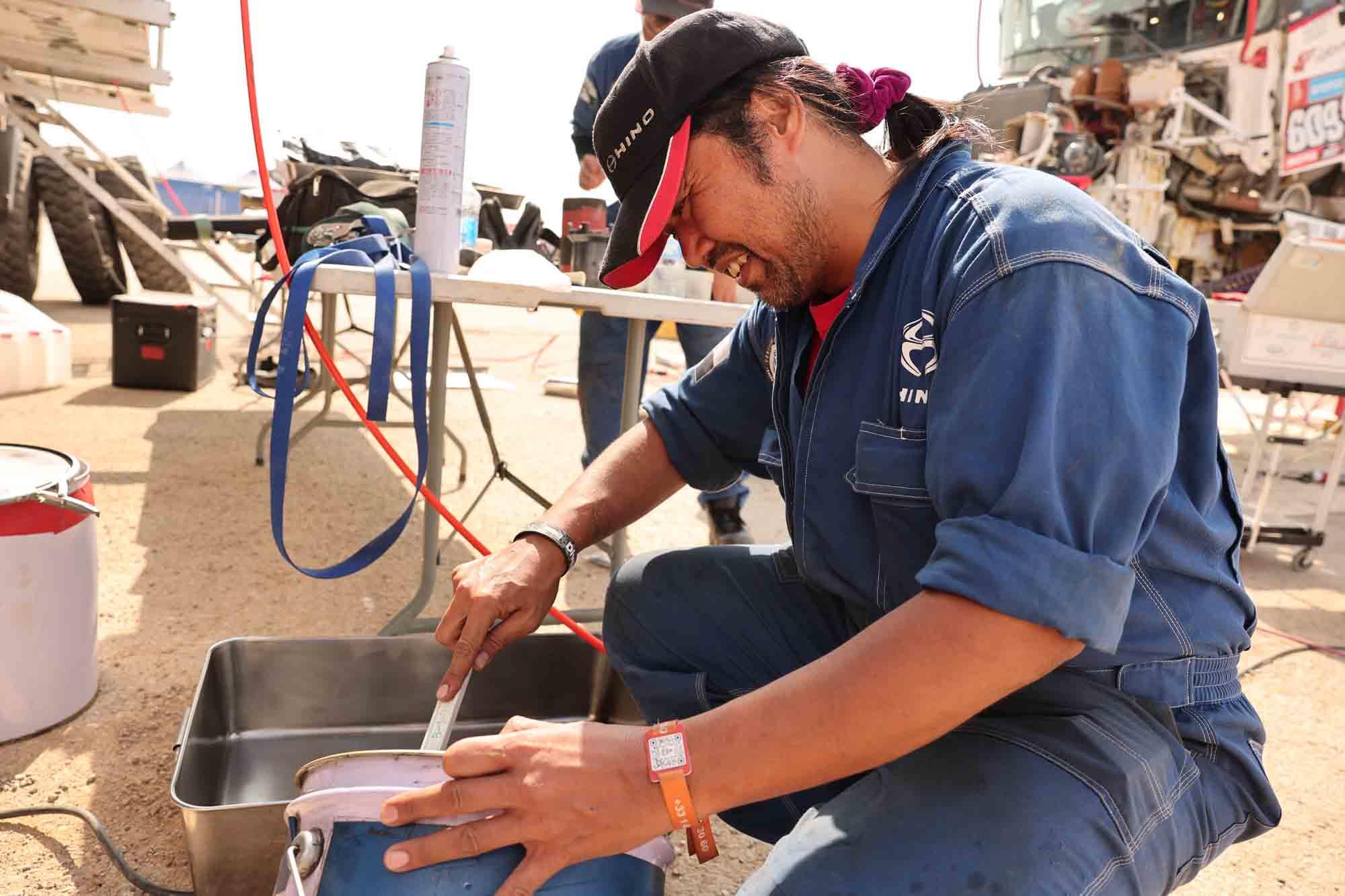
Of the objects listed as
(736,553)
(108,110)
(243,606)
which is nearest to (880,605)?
(736,553)

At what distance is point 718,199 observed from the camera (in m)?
1.14

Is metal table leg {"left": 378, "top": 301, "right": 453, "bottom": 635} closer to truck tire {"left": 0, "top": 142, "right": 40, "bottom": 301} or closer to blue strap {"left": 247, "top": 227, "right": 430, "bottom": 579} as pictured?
blue strap {"left": 247, "top": 227, "right": 430, "bottom": 579}

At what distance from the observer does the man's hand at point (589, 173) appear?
3.03 meters

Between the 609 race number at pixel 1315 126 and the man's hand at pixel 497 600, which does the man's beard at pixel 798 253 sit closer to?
the man's hand at pixel 497 600

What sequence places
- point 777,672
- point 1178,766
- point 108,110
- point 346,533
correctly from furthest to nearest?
1. point 108,110
2. point 346,533
3. point 777,672
4. point 1178,766

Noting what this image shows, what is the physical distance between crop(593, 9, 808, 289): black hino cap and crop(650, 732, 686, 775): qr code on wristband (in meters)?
0.59

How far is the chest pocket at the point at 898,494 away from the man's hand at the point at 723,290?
1.18 meters

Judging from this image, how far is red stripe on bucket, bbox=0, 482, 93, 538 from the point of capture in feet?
4.97

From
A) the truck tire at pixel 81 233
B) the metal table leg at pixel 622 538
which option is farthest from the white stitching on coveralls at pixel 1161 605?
the truck tire at pixel 81 233

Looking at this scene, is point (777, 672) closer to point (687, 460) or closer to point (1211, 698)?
point (687, 460)

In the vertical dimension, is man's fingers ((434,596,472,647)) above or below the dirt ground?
above

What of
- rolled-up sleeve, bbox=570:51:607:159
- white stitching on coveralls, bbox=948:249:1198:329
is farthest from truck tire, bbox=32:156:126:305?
white stitching on coveralls, bbox=948:249:1198:329

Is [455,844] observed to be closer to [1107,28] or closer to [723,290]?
[723,290]

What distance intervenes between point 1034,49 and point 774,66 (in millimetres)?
9572
